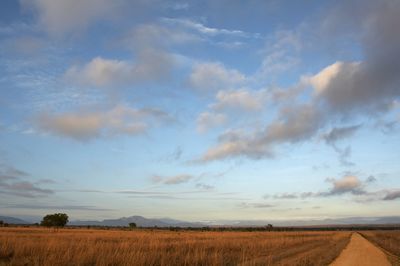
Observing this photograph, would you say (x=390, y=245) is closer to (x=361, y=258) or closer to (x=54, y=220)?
(x=361, y=258)

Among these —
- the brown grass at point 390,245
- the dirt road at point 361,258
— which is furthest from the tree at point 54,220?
the dirt road at point 361,258

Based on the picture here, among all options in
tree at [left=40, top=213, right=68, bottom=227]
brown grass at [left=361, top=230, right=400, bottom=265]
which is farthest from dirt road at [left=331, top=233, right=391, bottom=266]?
tree at [left=40, top=213, right=68, bottom=227]

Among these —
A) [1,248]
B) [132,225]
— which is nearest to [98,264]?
[1,248]

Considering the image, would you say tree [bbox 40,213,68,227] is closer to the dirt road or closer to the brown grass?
the brown grass

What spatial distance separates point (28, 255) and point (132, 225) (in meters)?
169

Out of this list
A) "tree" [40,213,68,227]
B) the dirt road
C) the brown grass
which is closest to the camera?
the dirt road

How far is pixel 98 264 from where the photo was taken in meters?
15.4

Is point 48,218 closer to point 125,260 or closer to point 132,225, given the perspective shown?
point 132,225

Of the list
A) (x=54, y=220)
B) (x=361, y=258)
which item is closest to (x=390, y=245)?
(x=361, y=258)

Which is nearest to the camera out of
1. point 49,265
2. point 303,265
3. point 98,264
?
point 49,265

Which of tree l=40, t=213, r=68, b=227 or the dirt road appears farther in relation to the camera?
tree l=40, t=213, r=68, b=227

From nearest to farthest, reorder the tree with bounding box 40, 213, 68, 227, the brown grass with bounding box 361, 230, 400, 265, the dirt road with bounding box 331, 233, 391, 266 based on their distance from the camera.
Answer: the dirt road with bounding box 331, 233, 391, 266 < the brown grass with bounding box 361, 230, 400, 265 < the tree with bounding box 40, 213, 68, 227

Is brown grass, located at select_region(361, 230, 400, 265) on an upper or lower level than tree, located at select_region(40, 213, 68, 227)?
lower

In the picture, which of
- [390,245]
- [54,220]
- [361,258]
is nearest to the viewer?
[361,258]
